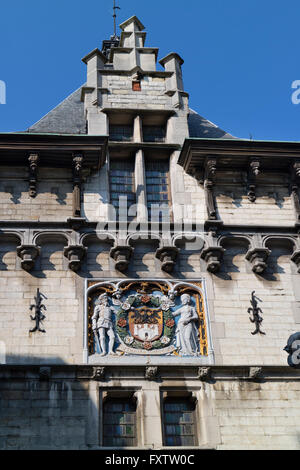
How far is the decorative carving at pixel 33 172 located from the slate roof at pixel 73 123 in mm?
2000

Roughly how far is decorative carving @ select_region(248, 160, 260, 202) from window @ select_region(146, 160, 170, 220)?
204 cm

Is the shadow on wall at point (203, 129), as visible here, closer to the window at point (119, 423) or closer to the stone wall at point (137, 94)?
the stone wall at point (137, 94)

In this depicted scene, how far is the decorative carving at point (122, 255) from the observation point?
16.1 m

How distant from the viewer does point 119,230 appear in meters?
16.7

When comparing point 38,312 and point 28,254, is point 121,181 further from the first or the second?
point 38,312

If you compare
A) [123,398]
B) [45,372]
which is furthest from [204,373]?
[45,372]

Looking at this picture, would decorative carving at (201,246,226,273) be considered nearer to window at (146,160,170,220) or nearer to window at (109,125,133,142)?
window at (146,160,170,220)

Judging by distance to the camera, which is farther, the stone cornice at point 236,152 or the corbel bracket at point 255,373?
the stone cornice at point 236,152

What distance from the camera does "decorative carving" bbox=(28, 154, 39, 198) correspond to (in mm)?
17219

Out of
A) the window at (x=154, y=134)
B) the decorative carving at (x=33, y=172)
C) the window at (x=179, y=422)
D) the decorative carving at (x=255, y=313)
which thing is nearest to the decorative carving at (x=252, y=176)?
the window at (x=154, y=134)

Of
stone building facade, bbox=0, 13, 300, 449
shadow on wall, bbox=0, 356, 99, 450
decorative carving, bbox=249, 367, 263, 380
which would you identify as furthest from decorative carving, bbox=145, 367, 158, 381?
decorative carving, bbox=249, 367, 263, 380

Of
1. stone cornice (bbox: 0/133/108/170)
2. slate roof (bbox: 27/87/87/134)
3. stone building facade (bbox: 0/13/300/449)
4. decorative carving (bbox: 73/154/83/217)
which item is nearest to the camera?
stone building facade (bbox: 0/13/300/449)

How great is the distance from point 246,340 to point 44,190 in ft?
19.7
